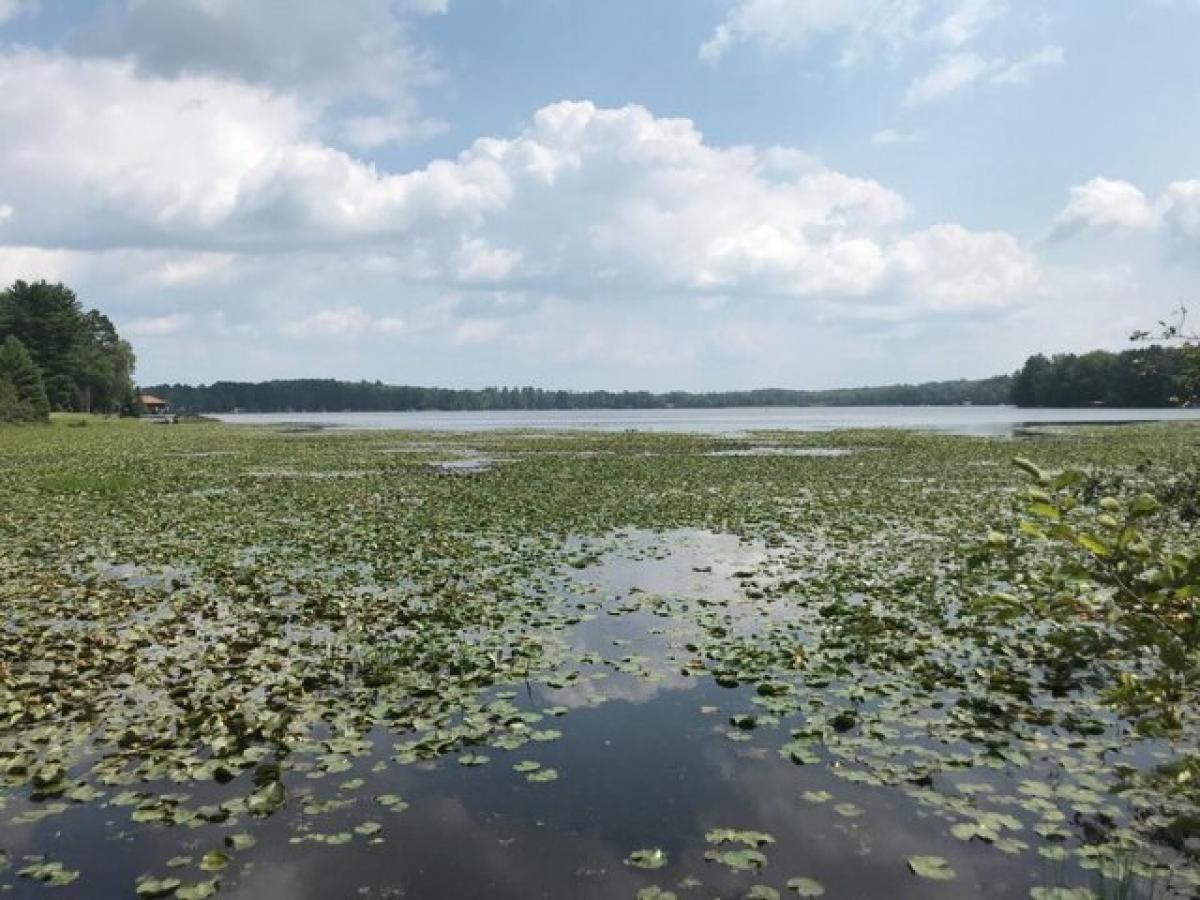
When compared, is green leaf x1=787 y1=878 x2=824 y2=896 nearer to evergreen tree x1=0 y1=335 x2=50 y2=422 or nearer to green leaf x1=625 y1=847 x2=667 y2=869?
green leaf x1=625 y1=847 x2=667 y2=869

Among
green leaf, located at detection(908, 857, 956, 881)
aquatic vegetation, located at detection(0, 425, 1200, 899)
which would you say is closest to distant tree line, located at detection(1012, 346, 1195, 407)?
aquatic vegetation, located at detection(0, 425, 1200, 899)

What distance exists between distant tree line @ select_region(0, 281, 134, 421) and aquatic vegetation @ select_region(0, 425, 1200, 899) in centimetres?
6824

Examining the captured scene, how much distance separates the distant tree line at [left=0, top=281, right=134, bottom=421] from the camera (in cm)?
7481

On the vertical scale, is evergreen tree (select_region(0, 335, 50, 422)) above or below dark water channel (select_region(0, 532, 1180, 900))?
above

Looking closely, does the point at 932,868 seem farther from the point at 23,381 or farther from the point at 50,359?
the point at 50,359

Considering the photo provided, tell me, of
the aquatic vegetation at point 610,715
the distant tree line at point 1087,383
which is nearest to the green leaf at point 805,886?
the aquatic vegetation at point 610,715

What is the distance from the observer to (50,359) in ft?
312

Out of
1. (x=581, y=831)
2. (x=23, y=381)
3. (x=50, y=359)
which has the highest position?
(x=50, y=359)

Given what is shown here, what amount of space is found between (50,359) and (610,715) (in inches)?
4218

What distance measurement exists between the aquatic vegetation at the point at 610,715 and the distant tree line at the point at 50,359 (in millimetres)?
68241

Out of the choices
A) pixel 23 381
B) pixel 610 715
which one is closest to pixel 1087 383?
pixel 23 381

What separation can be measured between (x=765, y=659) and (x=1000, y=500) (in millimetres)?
18101

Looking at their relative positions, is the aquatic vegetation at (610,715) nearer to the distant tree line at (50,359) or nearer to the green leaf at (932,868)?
the green leaf at (932,868)

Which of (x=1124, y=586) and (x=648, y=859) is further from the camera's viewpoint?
(x=648, y=859)
